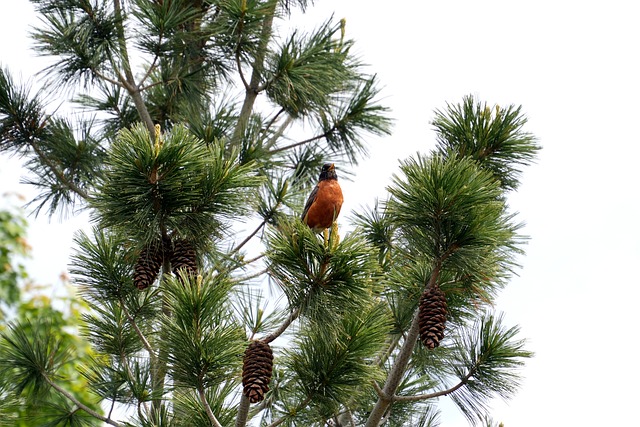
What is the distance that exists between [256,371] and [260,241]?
96 cm

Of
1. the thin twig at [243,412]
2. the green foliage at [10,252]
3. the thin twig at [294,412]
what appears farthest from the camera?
the green foliage at [10,252]

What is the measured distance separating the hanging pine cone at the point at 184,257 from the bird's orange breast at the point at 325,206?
58 cm

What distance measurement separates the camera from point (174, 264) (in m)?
2.88

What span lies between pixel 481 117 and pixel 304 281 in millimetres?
1017

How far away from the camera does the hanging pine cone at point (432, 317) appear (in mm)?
2607

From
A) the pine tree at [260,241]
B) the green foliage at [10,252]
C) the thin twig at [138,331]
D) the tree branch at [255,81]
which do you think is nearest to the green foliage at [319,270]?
the pine tree at [260,241]

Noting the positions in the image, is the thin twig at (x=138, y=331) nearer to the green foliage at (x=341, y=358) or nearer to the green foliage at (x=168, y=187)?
the green foliage at (x=168, y=187)

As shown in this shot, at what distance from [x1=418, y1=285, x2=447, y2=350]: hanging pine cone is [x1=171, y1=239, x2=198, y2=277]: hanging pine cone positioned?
0.80 m

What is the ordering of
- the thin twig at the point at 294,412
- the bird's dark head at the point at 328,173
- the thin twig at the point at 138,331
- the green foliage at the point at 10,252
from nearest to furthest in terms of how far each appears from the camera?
the thin twig at the point at 294,412 < the thin twig at the point at 138,331 < the bird's dark head at the point at 328,173 < the green foliage at the point at 10,252

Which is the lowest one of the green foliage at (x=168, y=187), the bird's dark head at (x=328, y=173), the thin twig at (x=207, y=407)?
the thin twig at (x=207, y=407)

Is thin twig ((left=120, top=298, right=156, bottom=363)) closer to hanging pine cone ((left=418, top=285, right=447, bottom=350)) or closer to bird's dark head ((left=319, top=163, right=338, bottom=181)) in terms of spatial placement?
bird's dark head ((left=319, top=163, right=338, bottom=181))

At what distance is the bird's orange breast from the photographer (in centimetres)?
324

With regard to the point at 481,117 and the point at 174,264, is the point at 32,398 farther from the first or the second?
the point at 481,117

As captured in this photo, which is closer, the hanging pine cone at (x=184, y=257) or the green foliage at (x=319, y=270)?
the green foliage at (x=319, y=270)
